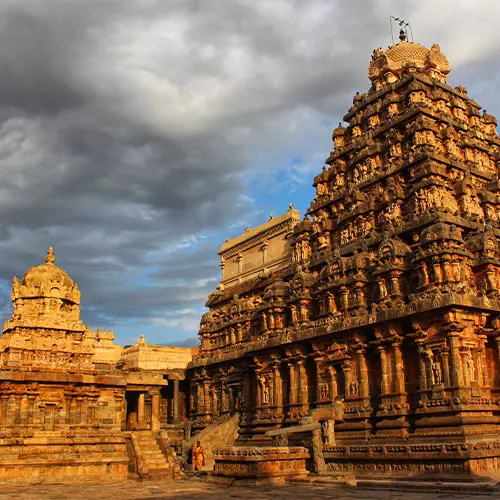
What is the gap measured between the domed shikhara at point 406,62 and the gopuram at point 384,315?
0.11m

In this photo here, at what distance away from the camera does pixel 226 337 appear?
45812 millimetres

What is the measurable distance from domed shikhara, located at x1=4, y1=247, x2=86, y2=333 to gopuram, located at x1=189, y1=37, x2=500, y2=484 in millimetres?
10266

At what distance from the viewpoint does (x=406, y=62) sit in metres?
43.3

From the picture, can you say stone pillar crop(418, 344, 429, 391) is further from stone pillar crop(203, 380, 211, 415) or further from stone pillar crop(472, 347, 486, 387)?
stone pillar crop(203, 380, 211, 415)

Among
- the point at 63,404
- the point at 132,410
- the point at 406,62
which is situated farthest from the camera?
the point at 132,410

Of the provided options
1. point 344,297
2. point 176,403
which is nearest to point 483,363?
point 344,297

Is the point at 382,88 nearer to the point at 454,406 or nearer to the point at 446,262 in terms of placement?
the point at 446,262

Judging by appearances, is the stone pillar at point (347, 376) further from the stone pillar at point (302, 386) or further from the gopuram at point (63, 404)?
the gopuram at point (63, 404)

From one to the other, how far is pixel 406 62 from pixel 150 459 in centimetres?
3163

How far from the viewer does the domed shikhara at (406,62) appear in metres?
42.5

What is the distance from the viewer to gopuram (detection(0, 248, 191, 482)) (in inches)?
1250

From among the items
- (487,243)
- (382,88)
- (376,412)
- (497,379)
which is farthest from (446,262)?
(382,88)

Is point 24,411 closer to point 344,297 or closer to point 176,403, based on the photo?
point 176,403

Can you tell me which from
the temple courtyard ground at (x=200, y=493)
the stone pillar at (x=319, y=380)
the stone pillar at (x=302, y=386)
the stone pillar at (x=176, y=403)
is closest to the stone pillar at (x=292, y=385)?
the stone pillar at (x=302, y=386)
